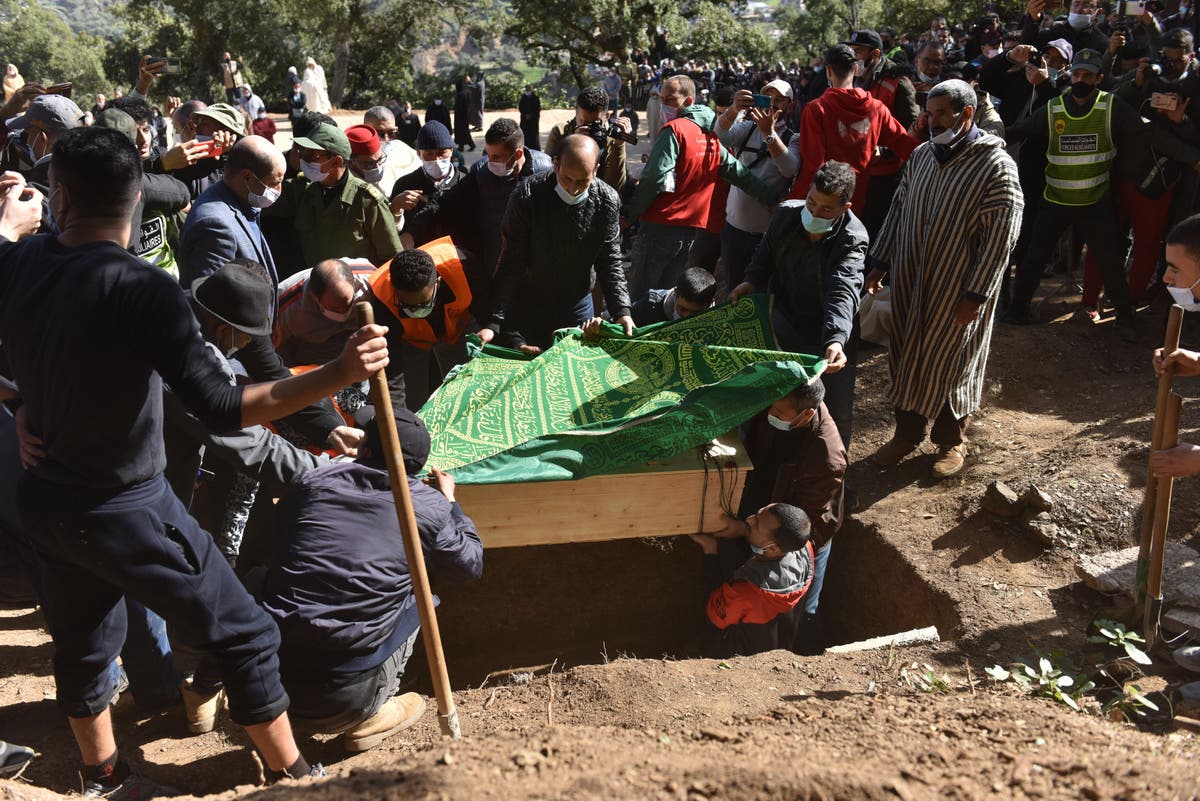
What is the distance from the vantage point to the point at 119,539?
2.51 m

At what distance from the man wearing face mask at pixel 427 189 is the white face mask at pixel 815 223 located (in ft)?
7.24

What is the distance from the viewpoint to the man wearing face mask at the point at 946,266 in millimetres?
4617

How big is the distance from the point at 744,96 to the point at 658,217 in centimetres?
94

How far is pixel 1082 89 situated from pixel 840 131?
1452 mm

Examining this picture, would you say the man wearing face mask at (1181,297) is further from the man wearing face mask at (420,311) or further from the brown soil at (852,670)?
the man wearing face mask at (420,311)

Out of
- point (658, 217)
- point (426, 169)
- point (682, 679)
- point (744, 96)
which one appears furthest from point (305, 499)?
point (744, 96)

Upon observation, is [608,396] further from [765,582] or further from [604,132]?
[604,132]

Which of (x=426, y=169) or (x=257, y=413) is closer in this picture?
(x=257, y=413)

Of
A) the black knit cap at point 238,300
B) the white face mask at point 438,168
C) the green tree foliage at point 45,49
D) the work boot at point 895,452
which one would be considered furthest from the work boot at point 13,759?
the green tree foliage at point 45,49

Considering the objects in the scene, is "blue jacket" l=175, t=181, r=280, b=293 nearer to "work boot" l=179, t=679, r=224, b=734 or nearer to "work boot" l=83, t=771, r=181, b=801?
"work boot" l=179, t=679, r=224, b=734

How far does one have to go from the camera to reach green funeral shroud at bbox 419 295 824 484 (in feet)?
13.3

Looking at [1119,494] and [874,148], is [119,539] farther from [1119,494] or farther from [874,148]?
[874,148]

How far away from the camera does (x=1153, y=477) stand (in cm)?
363

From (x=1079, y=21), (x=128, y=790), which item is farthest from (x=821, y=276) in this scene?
(x=1079, y=21)
